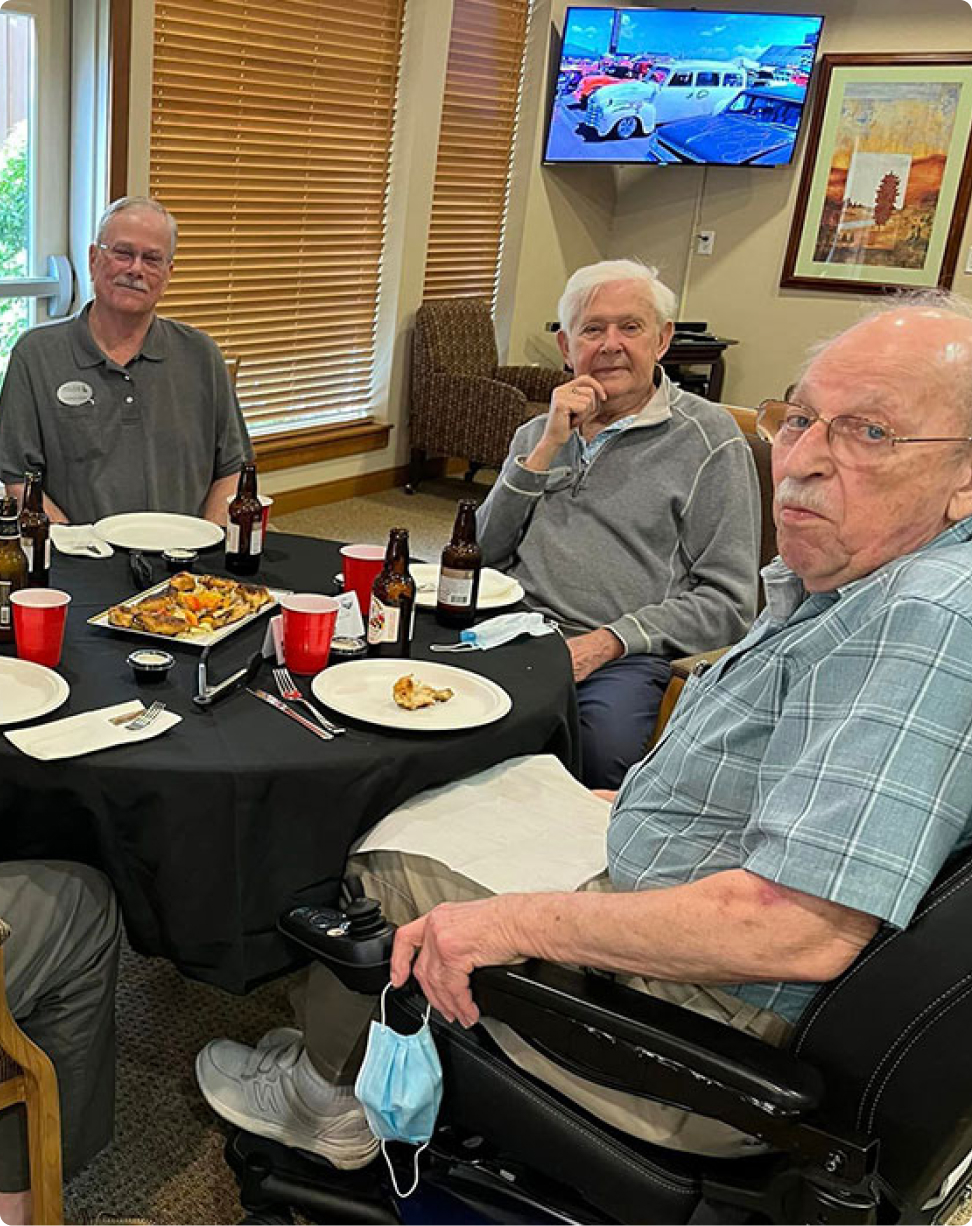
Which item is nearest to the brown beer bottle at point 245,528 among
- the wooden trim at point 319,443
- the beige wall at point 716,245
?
the wooden trim at point 319,443

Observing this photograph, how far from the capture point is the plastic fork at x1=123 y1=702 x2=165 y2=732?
1451mm

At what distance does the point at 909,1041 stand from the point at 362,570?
3.78 ft

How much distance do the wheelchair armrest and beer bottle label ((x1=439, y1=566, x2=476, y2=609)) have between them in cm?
84

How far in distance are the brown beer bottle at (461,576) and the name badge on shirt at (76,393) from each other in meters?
1.05

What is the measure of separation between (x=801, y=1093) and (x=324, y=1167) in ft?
2.67

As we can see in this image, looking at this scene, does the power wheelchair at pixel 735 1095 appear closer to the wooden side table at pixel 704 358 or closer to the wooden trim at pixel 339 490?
Answer: the wooden trim at pixel 339 490

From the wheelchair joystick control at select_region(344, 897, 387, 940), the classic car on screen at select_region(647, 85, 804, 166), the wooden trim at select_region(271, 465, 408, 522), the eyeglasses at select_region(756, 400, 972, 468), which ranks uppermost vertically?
the classic car on screen at select_region(647, 85, 804, 166)

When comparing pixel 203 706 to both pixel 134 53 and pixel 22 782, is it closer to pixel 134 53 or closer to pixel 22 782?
pixel 22 782

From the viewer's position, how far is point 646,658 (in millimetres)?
2346

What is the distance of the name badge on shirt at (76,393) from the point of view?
8.28 ft

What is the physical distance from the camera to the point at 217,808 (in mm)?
1391

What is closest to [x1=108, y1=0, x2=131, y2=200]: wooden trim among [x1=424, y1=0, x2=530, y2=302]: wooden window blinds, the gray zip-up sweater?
[x1=424, y1=0, x2=530, y2=302]: wooden window blinds

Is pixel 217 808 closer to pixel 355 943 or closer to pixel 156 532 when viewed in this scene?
pixel 355 943

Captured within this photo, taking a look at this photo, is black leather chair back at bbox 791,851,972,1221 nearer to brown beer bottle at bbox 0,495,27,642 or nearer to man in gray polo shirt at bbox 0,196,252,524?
brown beer bottle at bbox 0,495,27,642
